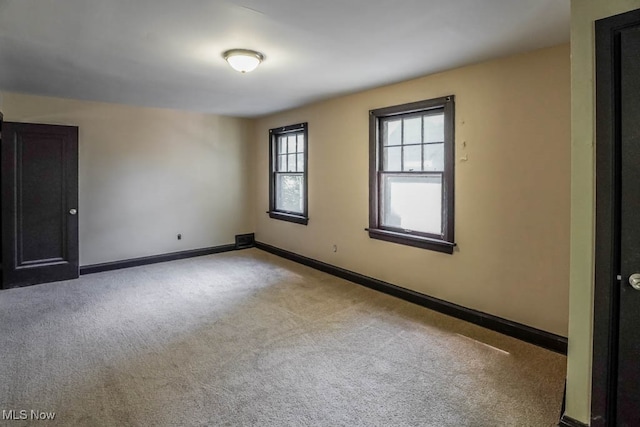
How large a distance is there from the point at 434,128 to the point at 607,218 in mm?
2162

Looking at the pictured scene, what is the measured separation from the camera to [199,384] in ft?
7.62

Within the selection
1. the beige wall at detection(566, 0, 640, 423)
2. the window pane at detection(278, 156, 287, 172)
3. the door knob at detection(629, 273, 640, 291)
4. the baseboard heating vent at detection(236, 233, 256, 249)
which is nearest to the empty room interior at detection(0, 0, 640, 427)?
the beige wall at detection(566, 0, 640, 423)

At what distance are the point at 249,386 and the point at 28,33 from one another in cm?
296

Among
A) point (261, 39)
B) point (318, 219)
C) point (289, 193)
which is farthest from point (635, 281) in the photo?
point (289, 193)

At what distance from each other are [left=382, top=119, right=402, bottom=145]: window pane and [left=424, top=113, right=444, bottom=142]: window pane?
359mm

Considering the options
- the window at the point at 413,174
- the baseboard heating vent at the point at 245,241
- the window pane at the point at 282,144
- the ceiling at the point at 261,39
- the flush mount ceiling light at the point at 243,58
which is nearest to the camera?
the ceiling at the point at 261,39

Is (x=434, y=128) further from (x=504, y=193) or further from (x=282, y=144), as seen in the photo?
(x=282, y=144)

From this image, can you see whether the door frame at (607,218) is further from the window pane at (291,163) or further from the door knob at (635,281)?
the window pane at (291,163)

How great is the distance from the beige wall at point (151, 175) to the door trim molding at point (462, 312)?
225cm

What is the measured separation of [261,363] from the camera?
2588 mm

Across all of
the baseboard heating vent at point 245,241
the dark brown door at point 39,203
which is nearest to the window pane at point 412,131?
the baseboard heating vent at point 245,241

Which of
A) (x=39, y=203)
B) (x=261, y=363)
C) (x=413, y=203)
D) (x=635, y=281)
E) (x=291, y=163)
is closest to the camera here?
(x=635, y=281)

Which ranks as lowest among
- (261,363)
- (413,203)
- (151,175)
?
(261,363)

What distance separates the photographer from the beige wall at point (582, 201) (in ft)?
5.67
